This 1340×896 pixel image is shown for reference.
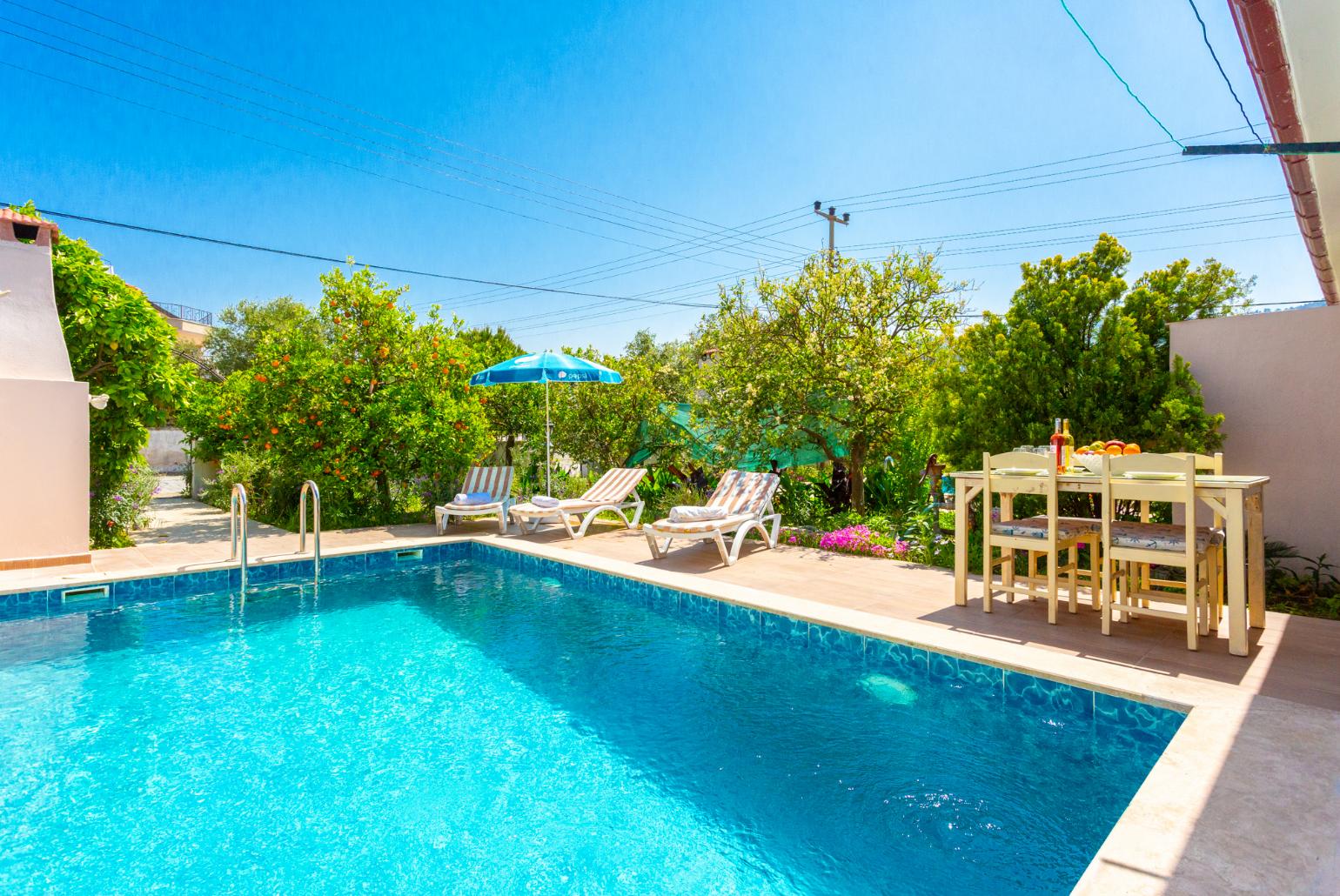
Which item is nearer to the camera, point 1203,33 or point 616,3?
point 1203,33

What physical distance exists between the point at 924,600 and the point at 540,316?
111ft

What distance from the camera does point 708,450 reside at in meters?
10.8

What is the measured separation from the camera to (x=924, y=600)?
543cm

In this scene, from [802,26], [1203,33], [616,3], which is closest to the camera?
[1203,33]

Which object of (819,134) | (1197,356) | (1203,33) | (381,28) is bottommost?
(1197,356)

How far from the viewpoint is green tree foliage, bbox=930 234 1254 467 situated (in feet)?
19.5

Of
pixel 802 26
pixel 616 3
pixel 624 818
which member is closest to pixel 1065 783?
pixel 624 818

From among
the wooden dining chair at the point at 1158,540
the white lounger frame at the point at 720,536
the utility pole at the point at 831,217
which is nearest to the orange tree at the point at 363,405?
the white lounger frame at the point at 720,536

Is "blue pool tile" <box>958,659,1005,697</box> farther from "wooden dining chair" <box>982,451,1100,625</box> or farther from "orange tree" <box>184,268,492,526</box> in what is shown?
"orange tree" <box>184,268,492,526</box>

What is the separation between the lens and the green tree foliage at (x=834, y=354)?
874cm

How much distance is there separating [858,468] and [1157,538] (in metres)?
4.96

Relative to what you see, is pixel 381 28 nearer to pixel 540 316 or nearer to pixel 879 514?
pixel 879 514

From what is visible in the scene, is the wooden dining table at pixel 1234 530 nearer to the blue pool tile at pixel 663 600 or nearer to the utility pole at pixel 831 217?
the blue pool tile at pixel 663 600

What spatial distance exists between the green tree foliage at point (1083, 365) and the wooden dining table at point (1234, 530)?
1.43m
